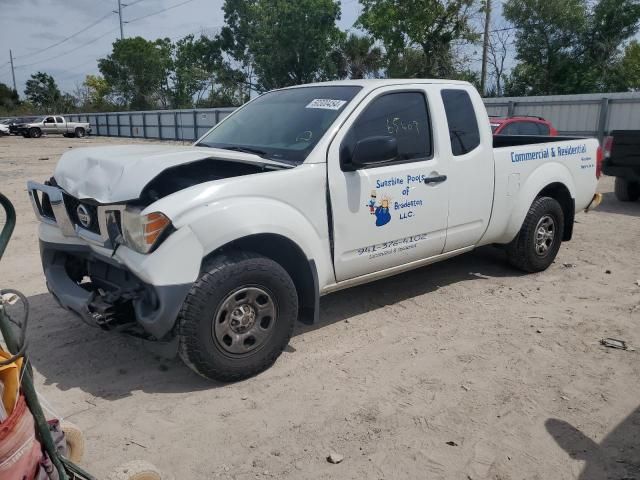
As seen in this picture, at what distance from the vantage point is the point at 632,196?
1045 cm

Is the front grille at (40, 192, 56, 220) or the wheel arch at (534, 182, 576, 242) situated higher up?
the front grille at (40, 192, 56, 220)

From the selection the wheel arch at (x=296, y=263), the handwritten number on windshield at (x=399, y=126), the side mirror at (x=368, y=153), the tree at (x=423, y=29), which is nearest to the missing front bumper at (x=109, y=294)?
the wheel arch at (x=296, y=263)

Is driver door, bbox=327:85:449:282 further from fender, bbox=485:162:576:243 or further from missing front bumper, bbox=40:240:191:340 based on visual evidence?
missing front bumper, bbox=40:240:191:340

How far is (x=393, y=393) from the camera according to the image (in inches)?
138

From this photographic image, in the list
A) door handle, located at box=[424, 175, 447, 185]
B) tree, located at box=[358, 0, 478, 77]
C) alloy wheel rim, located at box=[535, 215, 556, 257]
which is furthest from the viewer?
tree, located at box=[358, 0, 478, 77]

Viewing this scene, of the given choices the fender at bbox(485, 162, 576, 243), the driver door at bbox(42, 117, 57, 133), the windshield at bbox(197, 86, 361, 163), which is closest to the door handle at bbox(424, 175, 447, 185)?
the windshield at bbox(197, 86, 361, 163)

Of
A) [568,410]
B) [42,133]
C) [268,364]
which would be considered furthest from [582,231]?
[42,133]

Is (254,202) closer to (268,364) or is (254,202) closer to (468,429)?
(268,364)

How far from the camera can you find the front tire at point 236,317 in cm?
326

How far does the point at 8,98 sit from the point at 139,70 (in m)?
29.7

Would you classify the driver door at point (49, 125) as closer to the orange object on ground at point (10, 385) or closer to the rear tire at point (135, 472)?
the rear tire at point (135, 472)

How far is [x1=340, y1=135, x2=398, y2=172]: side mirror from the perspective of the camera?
12.6ft

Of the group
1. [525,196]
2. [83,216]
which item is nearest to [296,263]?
[83,216]

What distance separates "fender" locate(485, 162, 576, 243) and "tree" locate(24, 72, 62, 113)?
77.5 metres
